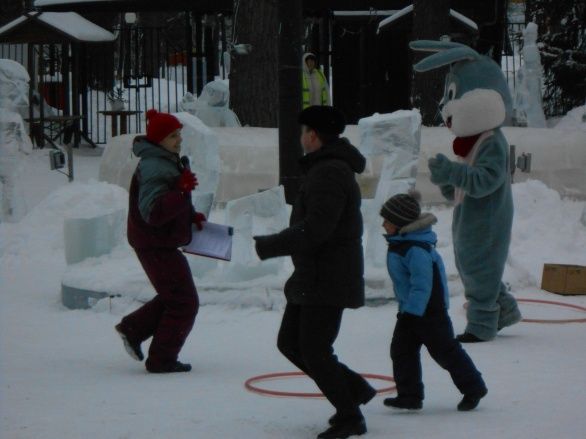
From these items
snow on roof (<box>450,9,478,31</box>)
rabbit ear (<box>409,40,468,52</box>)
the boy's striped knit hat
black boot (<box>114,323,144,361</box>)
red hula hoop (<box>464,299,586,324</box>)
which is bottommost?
red hula hoop (<box>464,299,586,324</box>)

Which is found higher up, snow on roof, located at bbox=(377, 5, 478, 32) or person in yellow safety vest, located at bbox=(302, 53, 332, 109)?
snow on roof, located at bbox=(377, 5, 478, 32)

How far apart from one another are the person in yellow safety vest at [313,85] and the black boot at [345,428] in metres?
13.5

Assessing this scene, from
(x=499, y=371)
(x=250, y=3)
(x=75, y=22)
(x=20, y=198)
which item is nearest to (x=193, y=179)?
(x=499, y=371)

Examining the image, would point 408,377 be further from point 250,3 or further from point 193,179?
point 250,3

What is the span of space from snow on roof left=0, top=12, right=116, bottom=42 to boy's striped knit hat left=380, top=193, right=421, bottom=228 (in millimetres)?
15445

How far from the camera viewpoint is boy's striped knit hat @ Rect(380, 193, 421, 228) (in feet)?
20.4

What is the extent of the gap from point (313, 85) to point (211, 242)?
39.4ft

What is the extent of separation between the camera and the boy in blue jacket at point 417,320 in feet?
20.1

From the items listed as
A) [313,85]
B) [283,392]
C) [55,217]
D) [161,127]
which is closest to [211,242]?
[161,127]

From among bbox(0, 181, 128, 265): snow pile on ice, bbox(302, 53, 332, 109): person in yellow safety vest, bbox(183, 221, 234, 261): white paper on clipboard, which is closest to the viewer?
bbox(183, 221, 234, 261): white paper on clipboard

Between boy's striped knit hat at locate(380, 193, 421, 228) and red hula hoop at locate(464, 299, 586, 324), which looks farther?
red hula hoop at locate(464, 299, 586, 324)

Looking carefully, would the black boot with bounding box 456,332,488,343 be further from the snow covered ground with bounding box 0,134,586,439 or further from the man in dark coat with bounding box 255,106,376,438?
the man in dark coat with bounding box 255,106,376,438

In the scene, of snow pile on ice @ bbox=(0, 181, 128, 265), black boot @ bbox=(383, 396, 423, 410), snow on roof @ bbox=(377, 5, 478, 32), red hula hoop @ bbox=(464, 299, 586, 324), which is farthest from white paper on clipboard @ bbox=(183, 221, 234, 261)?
snow on roof @ bbox=(377, 5, 478, 32)

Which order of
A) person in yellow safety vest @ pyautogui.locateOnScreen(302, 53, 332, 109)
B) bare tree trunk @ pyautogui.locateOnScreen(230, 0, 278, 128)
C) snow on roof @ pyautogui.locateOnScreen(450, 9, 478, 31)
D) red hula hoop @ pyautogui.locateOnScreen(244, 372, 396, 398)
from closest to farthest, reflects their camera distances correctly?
red hula hoop @ pyautogui.locateOnScreen(244, 372, 396, 398) → bare tree trunk @ pyautogui.locateOnScreen(230, 0, 278, 128) → person in yellow safety vest @ pyautogui.locateOnScreen(302, 53, 332, 109) → snow on roof @ pyautogui.locateOnScreen(450, 9, 478, 31)
